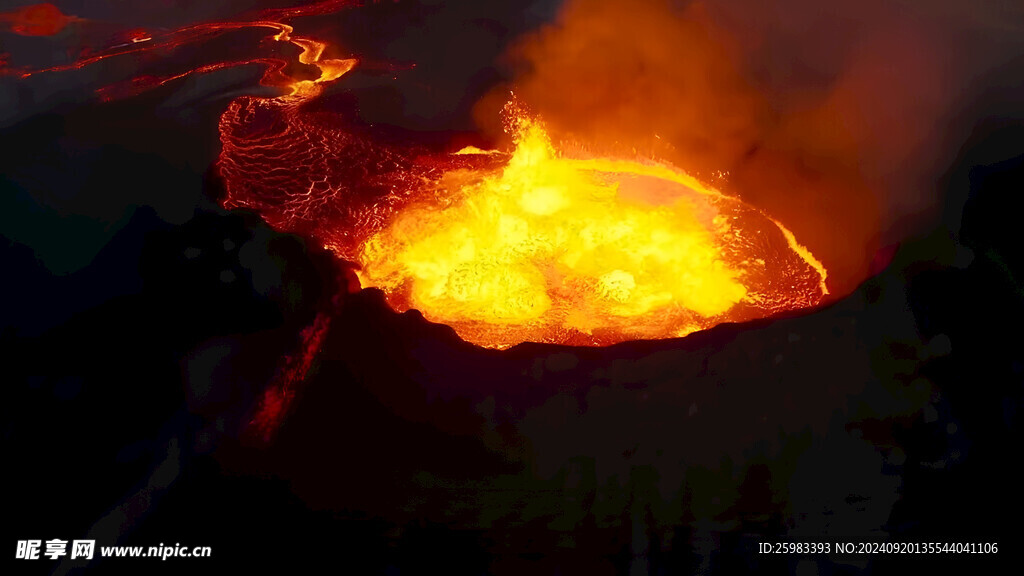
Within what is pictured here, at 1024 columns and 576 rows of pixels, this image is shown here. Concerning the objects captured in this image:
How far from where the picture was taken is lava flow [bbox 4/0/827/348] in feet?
11.8

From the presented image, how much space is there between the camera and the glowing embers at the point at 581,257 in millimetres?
3539

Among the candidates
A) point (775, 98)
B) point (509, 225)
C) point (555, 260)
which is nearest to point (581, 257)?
point (555, 260)

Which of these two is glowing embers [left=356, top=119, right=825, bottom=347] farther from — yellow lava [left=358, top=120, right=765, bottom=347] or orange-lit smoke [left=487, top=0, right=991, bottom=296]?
orange-lit smoke [left=487, top=0, right=991, bottom=296]

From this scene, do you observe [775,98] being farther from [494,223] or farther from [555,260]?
[494,223]

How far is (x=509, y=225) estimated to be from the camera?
4035mm

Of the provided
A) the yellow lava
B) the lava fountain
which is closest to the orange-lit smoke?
the lava fountain

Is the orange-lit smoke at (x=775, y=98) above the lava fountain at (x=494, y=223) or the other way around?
above

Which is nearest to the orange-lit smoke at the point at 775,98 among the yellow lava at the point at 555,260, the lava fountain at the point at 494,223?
the lava fountain at the point at 494,223

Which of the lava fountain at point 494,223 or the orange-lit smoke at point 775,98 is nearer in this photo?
the lava fountain at point 494,223

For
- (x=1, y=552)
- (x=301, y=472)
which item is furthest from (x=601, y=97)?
(x=1, y=552)

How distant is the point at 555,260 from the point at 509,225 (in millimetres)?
378

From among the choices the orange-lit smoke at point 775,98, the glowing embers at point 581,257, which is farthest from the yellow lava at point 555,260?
the orange-lit smoke at point 775,98

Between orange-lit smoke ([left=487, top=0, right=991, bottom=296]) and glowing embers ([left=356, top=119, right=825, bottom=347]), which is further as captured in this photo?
orange-lit smoke ([left=487, top=0, right=991, bottom=296])

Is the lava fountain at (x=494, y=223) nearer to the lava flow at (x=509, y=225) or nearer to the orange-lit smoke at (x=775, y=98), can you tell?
the lava flow at (x=509, y=225)
